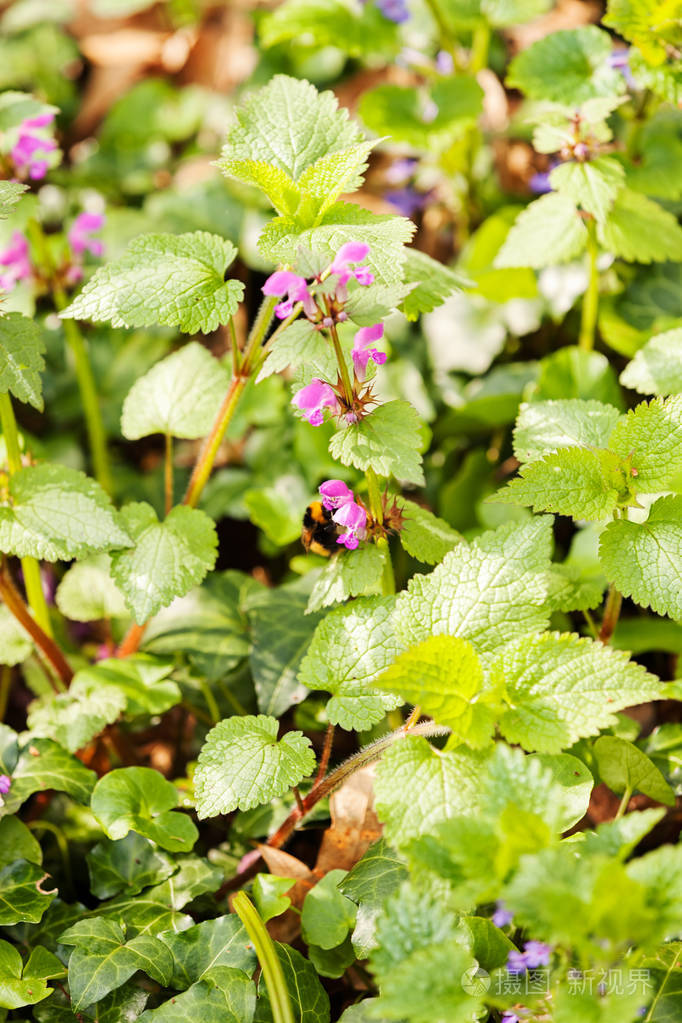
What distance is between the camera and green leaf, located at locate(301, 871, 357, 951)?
171cm

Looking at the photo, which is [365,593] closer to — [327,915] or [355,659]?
[355,659]

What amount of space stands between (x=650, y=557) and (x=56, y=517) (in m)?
1.23

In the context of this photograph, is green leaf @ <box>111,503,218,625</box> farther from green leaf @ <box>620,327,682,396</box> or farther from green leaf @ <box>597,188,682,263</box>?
green leaf @ <box>597,188,682,263</box>

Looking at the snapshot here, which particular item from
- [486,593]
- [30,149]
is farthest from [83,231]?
[486,593]

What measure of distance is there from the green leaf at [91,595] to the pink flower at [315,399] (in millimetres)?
986

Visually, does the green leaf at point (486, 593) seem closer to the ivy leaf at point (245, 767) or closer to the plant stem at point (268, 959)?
the ivy leaf at point (245, 767)

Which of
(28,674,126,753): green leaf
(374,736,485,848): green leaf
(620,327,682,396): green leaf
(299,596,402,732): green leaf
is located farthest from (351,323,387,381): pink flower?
(28,674,126,753): green leaf

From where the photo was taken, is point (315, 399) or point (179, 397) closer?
point (315, 399)

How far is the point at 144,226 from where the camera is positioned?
3.29 metres

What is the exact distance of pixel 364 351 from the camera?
1.59m

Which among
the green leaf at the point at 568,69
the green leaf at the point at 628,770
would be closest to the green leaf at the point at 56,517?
the green leaf at the point at 628,770

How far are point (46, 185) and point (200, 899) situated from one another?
3054mm

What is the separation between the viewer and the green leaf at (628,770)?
5.96 ft

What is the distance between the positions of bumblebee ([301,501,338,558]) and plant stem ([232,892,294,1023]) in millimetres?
738
